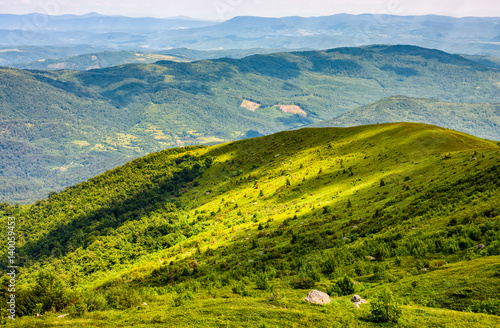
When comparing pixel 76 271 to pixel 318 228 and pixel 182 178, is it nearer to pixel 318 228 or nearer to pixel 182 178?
pixel 182 178

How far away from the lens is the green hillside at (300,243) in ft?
52.2

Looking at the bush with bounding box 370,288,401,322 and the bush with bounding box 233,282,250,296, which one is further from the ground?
the bush with bounding box 370,288,401,322

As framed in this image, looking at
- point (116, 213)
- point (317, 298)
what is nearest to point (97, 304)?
point (317, 298)

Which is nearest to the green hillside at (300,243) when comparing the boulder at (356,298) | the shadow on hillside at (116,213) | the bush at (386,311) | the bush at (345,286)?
the bush at (345,286)

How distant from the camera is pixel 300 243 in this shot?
29.8 meters

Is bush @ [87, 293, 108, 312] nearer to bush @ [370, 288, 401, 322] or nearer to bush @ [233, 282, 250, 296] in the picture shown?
bush @ [233, 282, 250, 296]

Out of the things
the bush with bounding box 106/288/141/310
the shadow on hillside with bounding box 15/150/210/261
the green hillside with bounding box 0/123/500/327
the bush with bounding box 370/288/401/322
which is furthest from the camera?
the shadow on hillside with bounding box 15/150/210/261

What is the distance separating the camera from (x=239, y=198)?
60062 mm

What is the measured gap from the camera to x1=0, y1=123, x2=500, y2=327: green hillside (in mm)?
15906

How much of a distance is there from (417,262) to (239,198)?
42788 mm

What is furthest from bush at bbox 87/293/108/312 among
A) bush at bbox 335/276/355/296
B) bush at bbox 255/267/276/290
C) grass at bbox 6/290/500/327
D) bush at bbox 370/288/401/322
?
bush at bbox 370/288/401/322

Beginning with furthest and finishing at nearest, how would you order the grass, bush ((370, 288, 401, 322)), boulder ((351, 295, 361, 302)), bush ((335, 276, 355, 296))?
bush ((335, 276, 355, 296))
boulder ((351, 295, 361, 302))
bush ((370, 288, 401, 322))
the grass

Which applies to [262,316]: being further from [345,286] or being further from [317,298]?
[345,286]

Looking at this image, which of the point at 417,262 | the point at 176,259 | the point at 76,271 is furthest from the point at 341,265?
the point at 76,271
